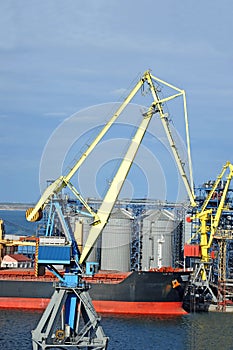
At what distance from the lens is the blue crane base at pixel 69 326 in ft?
93.2

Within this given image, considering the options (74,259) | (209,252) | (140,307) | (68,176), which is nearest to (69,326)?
(74,259)

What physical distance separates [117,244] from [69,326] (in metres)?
28.1

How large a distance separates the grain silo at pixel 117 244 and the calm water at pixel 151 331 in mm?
11394

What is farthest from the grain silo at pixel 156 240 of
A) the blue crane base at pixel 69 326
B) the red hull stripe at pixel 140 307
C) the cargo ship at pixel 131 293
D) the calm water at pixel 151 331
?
the blue crane base at pixel 69 326

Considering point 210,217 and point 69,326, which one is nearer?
point 69,326

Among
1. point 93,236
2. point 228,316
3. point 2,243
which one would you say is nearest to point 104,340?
point 93,236

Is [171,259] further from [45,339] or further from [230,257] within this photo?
[45,339]

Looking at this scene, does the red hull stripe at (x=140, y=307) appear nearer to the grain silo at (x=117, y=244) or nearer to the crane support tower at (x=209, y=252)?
the crane support tower at (x=209, y=252)

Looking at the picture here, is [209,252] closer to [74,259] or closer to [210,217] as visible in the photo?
[210,217]

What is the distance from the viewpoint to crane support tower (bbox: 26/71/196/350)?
2867 cm

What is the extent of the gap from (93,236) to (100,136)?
6.03 meters

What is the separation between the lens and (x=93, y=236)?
33688 mm

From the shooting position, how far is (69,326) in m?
29.3

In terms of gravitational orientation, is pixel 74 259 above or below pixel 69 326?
above
